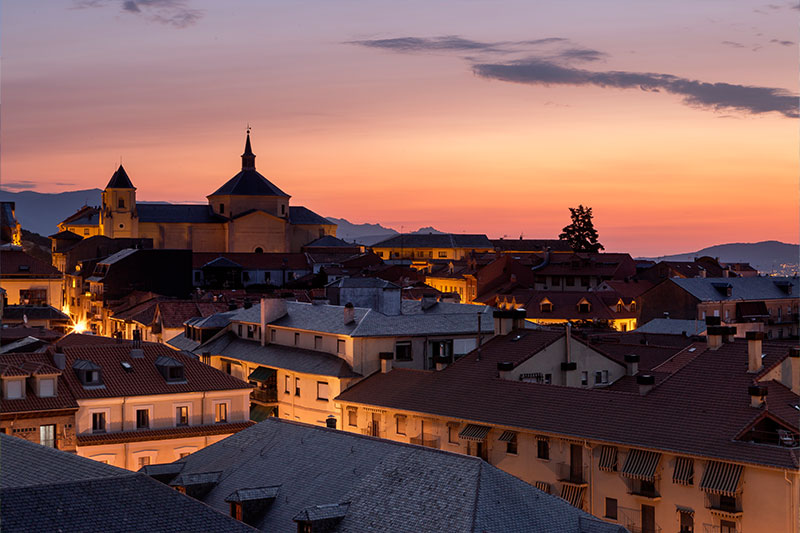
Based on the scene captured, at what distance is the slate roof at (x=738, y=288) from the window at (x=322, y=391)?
6586 cm

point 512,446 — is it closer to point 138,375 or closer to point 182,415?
point 182,415

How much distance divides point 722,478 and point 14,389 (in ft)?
93.6

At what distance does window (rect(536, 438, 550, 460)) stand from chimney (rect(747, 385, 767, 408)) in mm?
8505

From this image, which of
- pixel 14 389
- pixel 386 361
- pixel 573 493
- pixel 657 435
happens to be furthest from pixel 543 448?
pixel 14 389

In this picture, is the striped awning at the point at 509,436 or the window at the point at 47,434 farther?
the window at the point at 47,434

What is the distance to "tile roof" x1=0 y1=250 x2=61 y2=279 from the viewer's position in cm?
11394

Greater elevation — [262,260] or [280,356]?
[280,356]

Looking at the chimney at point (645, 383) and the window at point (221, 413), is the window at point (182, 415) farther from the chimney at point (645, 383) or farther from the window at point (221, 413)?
the chimney at point (645, 383)

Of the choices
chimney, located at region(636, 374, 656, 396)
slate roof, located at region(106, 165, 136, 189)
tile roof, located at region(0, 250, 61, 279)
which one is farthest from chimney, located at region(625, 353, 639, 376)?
slate roof, located at region(106, 165, 136, 189)

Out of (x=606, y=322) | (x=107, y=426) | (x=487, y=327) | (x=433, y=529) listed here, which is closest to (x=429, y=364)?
(x=487, y=327)

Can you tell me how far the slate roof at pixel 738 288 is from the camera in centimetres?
11756

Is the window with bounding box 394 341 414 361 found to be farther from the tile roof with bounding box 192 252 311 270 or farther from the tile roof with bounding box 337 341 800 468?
the tile roof with bounding box 192 252 311 270

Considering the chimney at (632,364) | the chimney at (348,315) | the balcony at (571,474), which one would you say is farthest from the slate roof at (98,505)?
the chimney at (348,315)

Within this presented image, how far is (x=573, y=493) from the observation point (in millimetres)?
41500
